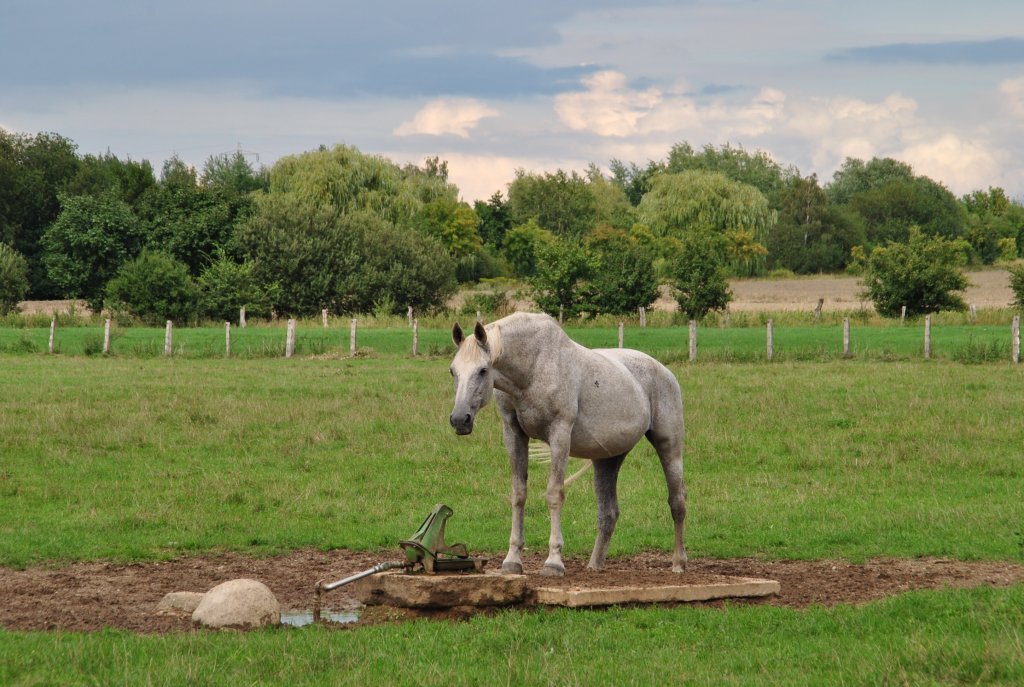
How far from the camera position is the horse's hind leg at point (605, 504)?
1192 centimetres

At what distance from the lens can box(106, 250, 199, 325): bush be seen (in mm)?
59438

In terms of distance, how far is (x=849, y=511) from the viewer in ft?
51.3

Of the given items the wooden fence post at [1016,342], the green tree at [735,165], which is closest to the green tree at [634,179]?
the green tree at [735,165]

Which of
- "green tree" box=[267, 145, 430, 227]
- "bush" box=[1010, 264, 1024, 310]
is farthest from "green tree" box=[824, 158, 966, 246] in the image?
"bush" box=[1010, 264, 1024, 310]

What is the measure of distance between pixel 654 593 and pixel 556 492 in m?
1.32

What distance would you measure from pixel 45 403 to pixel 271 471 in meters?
9.40

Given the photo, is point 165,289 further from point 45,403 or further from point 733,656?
point 733,656

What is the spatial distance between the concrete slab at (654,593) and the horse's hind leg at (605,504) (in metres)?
1.53

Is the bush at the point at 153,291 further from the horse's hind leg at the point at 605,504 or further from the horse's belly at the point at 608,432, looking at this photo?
the horse's belly at the point at 608,432

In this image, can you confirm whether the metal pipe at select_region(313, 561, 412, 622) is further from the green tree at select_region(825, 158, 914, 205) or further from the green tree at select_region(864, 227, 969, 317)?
the green tree at select_region(825, 158, 914, 205)

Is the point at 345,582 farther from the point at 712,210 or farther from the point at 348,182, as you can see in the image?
the point at 712,210

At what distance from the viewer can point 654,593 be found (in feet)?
33.4

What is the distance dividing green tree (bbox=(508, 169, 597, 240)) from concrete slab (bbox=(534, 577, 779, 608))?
104m

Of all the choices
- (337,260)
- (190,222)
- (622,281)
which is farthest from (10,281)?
(622,281)
